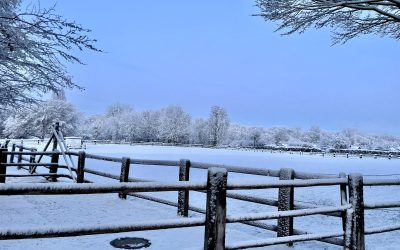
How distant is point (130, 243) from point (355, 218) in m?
3.07

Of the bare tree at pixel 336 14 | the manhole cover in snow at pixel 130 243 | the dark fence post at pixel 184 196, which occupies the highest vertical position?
the bare tree at pixel 336 14

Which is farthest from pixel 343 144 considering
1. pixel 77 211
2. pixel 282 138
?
pixel 77 211

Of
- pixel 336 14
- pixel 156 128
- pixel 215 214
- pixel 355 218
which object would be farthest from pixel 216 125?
pixel 215 214

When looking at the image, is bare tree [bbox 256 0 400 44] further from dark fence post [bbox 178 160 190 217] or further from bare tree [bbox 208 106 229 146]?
bare tree [bbox 208 106 229 146]

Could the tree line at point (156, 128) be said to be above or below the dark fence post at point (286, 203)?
above

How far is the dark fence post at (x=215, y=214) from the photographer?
3273mm

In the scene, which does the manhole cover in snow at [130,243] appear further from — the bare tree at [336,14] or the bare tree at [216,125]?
the bare tree at [216,125]

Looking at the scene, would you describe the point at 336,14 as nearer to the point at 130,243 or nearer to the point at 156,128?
the point at 130,243

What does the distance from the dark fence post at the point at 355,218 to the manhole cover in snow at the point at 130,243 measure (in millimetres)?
2697

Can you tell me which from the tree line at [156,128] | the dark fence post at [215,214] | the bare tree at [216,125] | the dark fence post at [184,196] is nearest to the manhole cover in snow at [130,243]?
the dark fence post at [184,196]

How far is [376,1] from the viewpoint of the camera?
1013 cm

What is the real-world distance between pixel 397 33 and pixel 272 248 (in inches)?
415

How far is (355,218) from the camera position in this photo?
173 inches

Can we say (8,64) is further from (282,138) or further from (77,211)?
(282,138)
